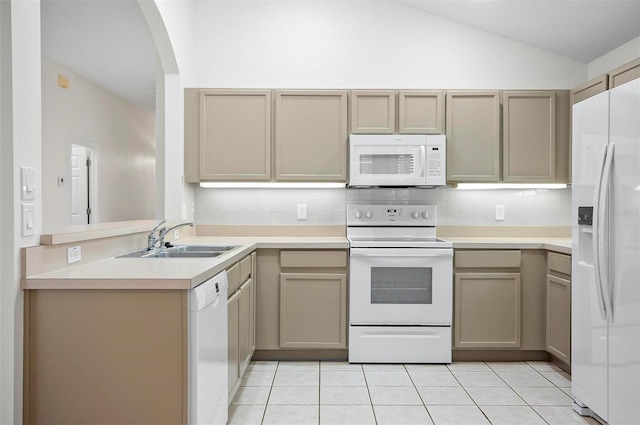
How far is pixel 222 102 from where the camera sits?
3359 millimetres

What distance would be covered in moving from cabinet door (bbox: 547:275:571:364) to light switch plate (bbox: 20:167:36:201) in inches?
117

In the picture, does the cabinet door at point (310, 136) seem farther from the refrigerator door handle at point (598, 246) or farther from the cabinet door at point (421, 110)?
the refrigerator door handle at point (598, 246)

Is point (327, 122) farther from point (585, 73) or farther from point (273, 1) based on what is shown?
point (585, 73)

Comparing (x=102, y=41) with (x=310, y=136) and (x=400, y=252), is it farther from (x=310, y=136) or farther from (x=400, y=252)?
(x=400, y=252)

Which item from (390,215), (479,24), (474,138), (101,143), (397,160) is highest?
(479,24)

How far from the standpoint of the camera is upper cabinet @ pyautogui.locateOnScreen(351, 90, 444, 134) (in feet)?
11.0

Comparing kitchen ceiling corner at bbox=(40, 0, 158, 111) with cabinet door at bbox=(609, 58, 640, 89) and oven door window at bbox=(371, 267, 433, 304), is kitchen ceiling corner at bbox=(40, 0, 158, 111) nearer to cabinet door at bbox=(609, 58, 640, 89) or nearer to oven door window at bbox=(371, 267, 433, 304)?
oven door window at bbox=(371, 267, 433, 304)

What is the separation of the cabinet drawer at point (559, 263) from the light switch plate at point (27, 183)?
2940mm

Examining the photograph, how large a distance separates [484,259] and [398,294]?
26.2 inches

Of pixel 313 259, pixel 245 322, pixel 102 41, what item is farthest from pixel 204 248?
pixel 102 41

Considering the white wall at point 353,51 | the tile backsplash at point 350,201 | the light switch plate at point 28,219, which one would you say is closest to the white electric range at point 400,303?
the tile backsplash at point 350,201

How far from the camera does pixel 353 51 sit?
11.9ft

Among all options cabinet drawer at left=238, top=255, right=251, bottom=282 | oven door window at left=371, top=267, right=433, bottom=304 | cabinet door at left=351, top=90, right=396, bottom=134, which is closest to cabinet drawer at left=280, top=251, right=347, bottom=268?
oven door window at left=371, top=267, right=433, bottom=304

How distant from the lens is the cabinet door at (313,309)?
10.4ft
